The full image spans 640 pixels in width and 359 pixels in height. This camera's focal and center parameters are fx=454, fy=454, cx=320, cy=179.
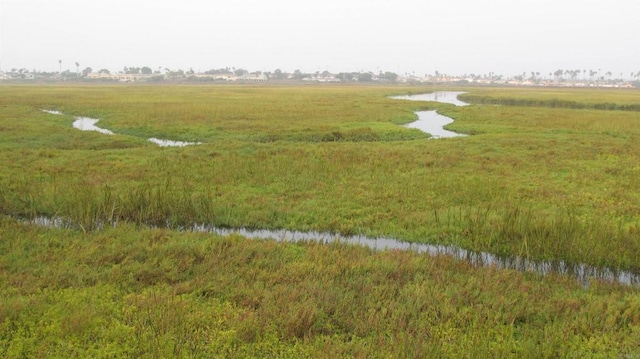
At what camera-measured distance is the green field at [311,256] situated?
6355 millimetres

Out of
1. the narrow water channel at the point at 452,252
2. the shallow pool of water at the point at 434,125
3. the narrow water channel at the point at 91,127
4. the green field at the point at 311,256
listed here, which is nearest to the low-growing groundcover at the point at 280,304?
the green field at the point at 311,256

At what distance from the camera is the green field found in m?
6.36

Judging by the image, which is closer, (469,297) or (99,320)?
(99,320)

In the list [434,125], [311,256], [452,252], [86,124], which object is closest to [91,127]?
[86,124]

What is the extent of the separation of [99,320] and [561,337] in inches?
259

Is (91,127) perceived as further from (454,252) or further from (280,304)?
(280,304)

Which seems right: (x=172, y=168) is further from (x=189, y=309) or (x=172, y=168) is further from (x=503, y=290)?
(x=503, y=290)

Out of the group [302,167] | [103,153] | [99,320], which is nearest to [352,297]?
[99,320]

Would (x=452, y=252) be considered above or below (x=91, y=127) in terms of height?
below

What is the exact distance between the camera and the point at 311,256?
936cm

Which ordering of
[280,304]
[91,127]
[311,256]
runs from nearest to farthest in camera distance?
[280,304]
[311,256]
[91,127]

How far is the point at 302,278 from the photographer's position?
8367 mm

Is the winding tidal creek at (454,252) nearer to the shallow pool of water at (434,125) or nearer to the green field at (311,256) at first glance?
the green field at (311,256)

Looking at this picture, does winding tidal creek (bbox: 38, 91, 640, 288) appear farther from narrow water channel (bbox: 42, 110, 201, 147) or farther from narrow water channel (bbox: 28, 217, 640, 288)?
narrow water channel (bbox: 42, 110, 201, 147)
